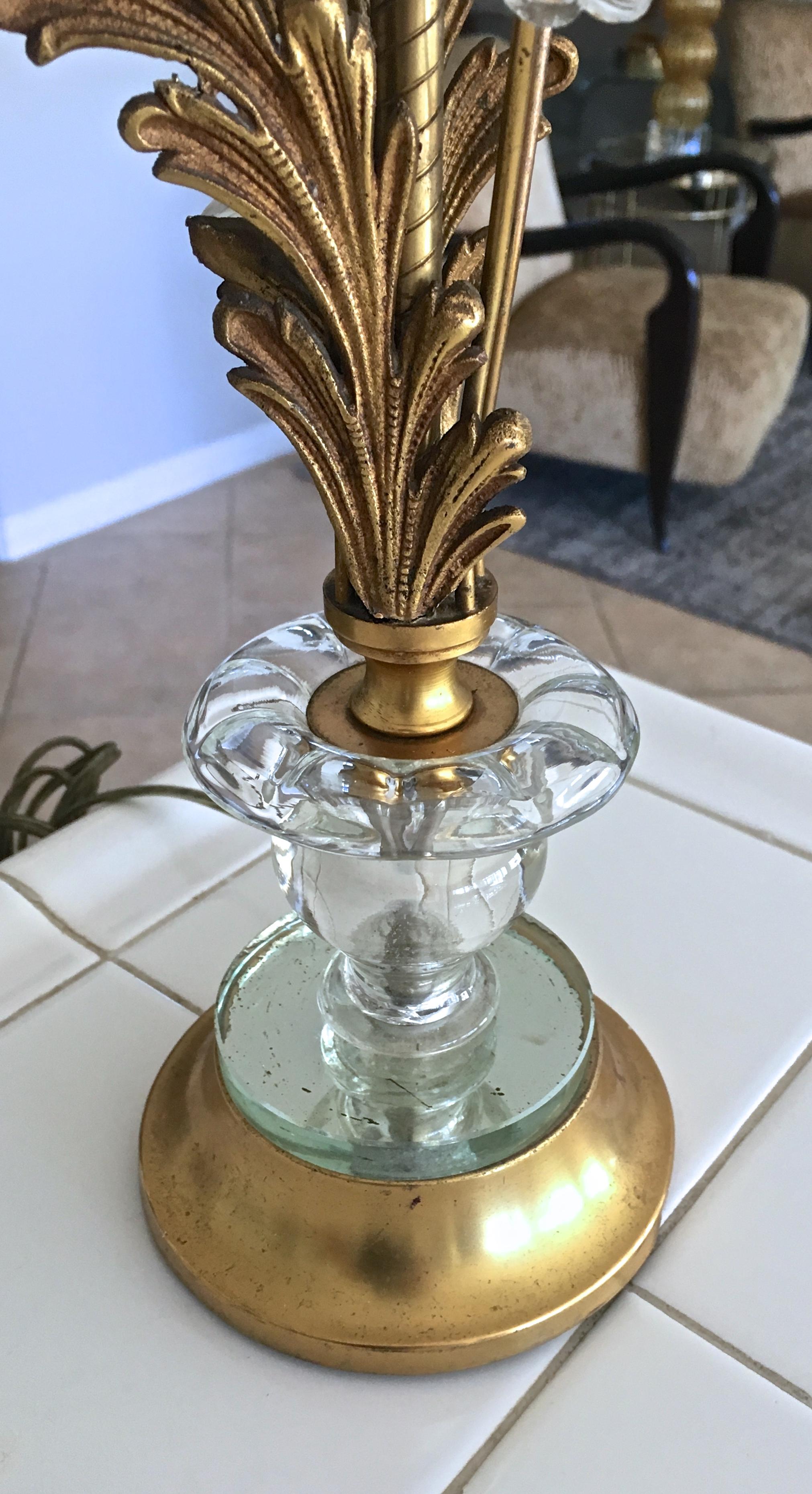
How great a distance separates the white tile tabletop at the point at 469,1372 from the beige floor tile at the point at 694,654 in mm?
1080

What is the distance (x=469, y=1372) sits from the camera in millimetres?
347

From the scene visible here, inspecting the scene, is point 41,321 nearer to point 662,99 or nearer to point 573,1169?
point 662,99

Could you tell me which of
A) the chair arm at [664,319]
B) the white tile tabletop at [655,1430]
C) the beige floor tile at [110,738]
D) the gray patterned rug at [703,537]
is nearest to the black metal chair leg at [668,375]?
the chair arm at [664,319]

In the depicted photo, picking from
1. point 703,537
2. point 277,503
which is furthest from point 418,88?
point 277,503

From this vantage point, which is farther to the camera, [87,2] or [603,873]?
[603,873]

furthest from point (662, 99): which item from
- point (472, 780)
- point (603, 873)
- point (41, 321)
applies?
point (472, 780)

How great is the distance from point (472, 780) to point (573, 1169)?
0.48 ft

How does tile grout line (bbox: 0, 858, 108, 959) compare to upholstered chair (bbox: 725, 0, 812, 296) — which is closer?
tile grout line (bbox: 0, 858, 108, 959)

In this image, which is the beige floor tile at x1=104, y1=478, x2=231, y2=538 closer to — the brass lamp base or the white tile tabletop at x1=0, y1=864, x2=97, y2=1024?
the white tile tabletop at x1=0, y1=864, x2=97, y2=1024

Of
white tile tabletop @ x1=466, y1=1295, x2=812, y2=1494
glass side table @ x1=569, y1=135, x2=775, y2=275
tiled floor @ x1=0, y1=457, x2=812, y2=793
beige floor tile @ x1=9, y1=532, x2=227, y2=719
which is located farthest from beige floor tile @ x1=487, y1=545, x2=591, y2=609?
white tile tabletop @ x1=466, y1=1295, x2=812, y2=1494

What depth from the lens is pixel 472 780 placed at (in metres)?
0.32

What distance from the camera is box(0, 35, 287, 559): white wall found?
1781mm

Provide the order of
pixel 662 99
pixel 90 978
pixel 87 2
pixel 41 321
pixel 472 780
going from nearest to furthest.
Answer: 1. pixel 87 2
2. pixel 472 780
3. pixel 90 978
4. pixel 41 321
5. pixel 662 99

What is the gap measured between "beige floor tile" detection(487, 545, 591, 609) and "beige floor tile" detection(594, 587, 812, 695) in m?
0.05
